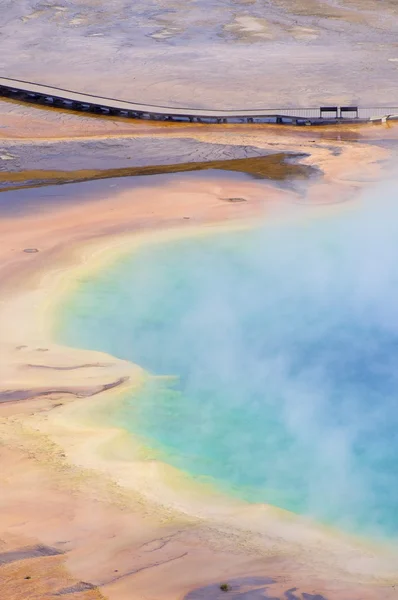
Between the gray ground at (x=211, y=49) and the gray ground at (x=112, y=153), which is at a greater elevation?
the gray ground at (x=211, y=49)

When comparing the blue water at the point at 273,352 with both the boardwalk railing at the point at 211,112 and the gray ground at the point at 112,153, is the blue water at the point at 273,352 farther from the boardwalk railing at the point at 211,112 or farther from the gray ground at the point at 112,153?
the boardwalk railing at the point at 211,112

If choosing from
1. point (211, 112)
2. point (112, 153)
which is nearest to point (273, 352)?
point (112, 153)

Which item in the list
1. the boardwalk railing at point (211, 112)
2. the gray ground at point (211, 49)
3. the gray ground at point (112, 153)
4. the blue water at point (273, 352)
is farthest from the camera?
the gray ground at point (211, 49)

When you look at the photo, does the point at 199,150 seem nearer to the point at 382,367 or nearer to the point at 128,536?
the point at 382,367

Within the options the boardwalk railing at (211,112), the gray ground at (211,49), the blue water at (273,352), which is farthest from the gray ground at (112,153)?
the blue water at (273,352)

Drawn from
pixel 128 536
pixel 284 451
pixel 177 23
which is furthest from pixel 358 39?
pixel 128 536

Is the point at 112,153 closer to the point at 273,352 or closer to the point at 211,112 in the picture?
the point at 211,112
